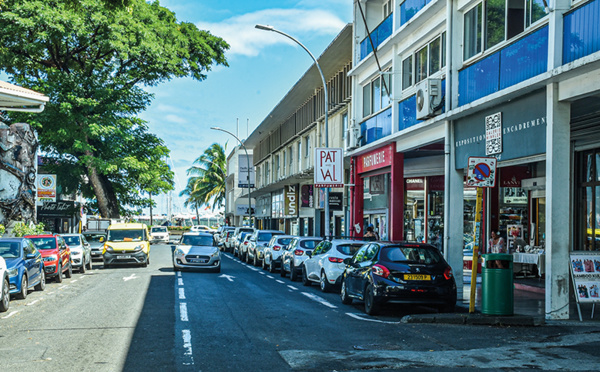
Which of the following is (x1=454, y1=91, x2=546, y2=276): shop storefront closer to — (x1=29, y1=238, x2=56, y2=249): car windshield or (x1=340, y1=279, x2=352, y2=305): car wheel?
(x1=340, y1=279, x2=352, y2=305): car wheel

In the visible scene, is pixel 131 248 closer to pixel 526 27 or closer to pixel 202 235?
pixel 202 235

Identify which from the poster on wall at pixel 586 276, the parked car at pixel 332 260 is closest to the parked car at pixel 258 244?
the parked car at pixel 332 260

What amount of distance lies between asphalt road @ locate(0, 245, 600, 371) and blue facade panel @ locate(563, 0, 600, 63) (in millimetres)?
4793

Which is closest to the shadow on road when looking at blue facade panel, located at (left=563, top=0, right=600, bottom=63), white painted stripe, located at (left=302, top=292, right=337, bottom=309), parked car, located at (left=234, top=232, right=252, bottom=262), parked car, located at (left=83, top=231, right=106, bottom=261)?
white painted stripe, located at (left=302, top=292, right=337, bottom=309)

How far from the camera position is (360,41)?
26.9 metres

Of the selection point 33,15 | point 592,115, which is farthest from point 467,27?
point 33,15

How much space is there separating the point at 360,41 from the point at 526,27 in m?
13.0

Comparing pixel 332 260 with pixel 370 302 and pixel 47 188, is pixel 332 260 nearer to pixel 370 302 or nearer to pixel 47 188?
pixel 370 302

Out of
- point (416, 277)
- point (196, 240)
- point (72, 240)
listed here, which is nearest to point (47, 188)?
point (72, 240)

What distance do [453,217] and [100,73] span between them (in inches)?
983

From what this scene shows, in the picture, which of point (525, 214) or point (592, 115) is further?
point (525, 214)

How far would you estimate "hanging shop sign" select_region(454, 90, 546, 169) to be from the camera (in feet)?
43.9

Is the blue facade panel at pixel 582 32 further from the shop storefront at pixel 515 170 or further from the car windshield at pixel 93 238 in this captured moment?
the car windshield at pixel 93 238

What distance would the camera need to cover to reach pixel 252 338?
33.1 ft
